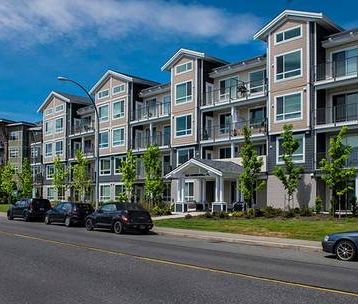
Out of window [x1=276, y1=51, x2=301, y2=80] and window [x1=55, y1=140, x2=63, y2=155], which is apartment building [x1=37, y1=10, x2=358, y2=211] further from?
window [x1=55, y1=140, x2=63, y2=155]

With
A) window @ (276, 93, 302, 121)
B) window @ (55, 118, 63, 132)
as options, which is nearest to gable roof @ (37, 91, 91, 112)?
window @ (55, 118, 63, 132)

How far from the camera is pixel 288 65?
39781 mm

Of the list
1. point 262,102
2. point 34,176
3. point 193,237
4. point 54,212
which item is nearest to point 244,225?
point 193,237

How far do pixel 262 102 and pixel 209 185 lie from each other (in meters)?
8.92

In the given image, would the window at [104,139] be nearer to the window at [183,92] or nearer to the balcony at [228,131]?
the window at [183,92]

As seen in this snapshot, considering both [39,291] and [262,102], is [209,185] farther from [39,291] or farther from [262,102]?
[39,291]

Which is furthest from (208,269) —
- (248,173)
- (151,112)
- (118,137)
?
(118,137)

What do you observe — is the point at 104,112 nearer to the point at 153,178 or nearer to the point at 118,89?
the point at 118,89

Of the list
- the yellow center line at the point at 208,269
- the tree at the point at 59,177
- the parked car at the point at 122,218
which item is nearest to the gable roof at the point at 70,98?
the tree at the point at 59,177

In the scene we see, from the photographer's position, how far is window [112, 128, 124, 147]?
5858cm

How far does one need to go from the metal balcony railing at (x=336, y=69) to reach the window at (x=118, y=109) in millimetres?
25639

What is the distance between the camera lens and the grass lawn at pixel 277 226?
933 inches

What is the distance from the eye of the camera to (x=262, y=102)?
43094mm

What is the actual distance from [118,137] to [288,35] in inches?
995
